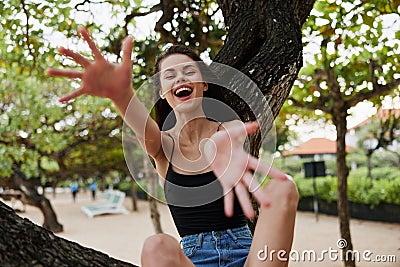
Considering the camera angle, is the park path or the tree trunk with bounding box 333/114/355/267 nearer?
the tree trunk with bounding box 333/114/355/267

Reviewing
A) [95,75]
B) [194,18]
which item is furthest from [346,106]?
[95,75]

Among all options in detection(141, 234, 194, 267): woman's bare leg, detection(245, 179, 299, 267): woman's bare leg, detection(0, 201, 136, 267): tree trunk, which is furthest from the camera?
detection(245, 179, 299, 267): woman's bare leg

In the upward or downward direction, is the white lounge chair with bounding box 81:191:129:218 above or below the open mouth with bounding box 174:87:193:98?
below

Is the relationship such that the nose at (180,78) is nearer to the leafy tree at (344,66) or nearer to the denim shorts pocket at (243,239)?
the denim shorts pocket at (243,239)

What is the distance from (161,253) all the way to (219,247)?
1.51 ft

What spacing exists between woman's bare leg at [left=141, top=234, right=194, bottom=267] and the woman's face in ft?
2.08

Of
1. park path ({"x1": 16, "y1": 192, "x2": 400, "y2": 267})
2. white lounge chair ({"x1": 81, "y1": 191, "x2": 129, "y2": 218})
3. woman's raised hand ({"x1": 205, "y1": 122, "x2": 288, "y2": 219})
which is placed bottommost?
park path ({"x1": 16, "y1": 192, "x2": 400, "y2": 267})

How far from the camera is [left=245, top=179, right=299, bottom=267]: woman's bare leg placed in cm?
142

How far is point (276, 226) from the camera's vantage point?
4.68 ft

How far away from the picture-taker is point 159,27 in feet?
12.8

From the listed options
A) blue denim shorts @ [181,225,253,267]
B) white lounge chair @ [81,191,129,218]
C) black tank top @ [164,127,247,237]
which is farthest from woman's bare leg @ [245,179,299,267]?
white lounge chair @ [81,191,129,218]

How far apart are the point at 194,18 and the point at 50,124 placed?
5.65 meters

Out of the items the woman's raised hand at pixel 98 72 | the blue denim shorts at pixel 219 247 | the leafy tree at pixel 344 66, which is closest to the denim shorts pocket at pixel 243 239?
the blue denim shorts at pixel 219 247

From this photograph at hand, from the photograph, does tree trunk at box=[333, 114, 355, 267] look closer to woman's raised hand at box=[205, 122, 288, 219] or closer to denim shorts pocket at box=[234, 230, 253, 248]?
denim shorts pocket at box=[234, 230, 253, 248]
